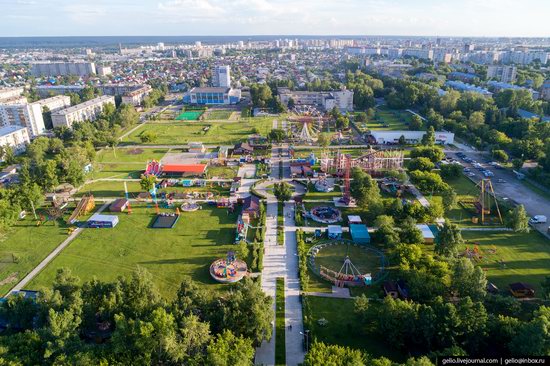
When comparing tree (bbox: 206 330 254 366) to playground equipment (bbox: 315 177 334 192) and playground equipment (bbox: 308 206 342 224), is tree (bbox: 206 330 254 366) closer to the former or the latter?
playground equipment (bbox: 308 206 342 224)

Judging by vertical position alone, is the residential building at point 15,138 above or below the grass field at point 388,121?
above

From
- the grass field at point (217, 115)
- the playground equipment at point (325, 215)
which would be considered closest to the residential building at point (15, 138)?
the grass field at point (217, 115)

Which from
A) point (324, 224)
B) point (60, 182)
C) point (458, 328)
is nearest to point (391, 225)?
point (324, 224)

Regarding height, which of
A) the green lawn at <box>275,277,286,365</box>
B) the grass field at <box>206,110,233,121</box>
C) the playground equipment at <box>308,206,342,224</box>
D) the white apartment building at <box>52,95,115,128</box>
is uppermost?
the white apartment building at <box>52,95,115,128</box>

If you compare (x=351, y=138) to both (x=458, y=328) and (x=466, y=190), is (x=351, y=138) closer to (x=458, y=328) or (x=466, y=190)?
(x=466, y=190)

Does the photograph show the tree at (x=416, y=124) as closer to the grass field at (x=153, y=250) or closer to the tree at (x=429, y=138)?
the tree at (x=429, y=138)

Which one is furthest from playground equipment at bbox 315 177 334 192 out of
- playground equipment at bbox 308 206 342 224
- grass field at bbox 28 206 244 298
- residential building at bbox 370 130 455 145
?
residential building at bbox 370 130 455 145
